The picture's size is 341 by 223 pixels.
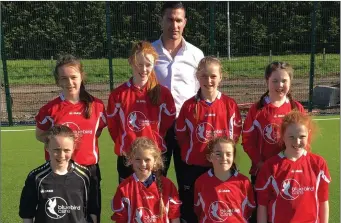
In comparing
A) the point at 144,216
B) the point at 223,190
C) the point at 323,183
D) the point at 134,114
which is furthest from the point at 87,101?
the point at 323,183

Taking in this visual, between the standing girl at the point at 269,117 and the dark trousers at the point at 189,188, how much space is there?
0.38m

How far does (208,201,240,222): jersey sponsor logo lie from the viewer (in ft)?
10.2

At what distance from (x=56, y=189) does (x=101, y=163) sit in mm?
3022

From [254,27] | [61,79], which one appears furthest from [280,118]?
[254,27]

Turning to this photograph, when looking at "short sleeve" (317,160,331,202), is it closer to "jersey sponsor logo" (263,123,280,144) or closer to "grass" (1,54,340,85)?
"jersey sponsor logo" (263,123,280,144)

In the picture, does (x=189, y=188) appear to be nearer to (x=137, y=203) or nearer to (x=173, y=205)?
(x=173, y=205)

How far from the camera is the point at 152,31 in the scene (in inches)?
390

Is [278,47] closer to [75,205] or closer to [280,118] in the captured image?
[280,118]

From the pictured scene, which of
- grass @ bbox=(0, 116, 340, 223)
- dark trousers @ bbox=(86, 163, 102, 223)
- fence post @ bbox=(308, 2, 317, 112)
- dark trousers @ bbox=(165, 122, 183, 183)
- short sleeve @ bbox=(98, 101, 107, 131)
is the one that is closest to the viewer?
dark trousers @ bbox=(86, 163, 102, 223)

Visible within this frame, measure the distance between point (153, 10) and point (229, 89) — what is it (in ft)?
11.8

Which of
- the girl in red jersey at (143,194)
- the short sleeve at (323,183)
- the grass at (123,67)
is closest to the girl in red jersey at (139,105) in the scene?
the girl in red jersey at (143,194)

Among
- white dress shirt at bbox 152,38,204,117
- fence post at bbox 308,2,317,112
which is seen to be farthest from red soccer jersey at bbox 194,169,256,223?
fence post at bbox 308,2,317,112

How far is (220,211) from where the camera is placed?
3.11 m

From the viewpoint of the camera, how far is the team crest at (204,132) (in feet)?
11.0
